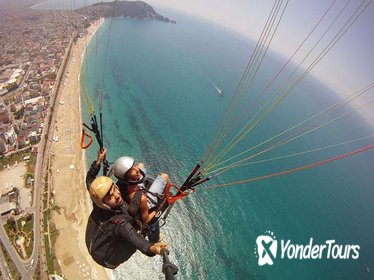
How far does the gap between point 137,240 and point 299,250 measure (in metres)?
33.0

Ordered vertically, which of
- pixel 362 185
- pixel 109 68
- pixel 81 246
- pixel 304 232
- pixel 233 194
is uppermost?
pixel 109 68

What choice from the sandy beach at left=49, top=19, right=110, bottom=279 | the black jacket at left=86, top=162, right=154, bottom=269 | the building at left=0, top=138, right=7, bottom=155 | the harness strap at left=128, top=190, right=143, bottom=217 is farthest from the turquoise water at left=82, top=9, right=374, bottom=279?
the black jacket at left=86, top=162, right=154, bottom=269

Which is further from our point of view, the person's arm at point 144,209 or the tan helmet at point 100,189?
the person's arm at point 144,209

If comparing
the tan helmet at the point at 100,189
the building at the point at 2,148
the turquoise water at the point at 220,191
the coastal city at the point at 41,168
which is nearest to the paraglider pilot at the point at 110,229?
the tan helmet at the point at 100,189

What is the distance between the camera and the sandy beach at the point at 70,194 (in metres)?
19.6

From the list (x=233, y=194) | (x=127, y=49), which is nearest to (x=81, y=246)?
(x=233, y=194)

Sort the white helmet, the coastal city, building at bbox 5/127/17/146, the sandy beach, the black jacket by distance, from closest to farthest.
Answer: the black jacket
the white helmet
the coastal city
the sandy beach
building at bbox 5/127/17/146

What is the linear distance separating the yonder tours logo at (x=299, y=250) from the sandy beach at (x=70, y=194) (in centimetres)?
1489

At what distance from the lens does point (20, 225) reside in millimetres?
21500

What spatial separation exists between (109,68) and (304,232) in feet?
170

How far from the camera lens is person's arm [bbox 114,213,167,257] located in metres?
2.87

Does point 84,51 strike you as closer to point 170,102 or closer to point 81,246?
point 170,102

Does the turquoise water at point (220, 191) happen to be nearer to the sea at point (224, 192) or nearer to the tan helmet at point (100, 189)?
the sea at point (224, 192)

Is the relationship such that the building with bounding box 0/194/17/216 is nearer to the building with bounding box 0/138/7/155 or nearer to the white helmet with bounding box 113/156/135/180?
the building with bounding box 0/138/7/155
